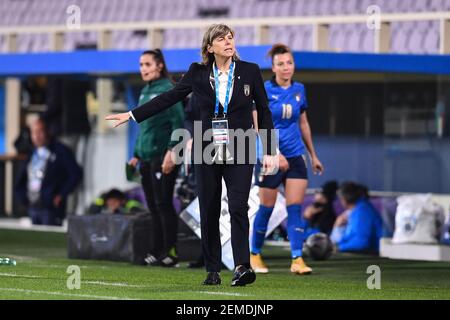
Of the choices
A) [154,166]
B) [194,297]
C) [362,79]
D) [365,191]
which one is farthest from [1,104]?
[194,297]

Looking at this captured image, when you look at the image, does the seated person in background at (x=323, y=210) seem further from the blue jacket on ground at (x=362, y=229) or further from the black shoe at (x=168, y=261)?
the black shoe at (x=168, y=261)

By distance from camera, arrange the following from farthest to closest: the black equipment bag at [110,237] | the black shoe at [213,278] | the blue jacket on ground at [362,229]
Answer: the blue jacket on ground at [362,229]
the black equipment bag at [110,237]
the black shoe at [213,278]

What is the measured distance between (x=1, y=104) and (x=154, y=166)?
13.6 meters

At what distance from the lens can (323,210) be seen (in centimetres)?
1773

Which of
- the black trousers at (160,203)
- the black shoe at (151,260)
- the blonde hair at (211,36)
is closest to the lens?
the blonde hair at (211,36)

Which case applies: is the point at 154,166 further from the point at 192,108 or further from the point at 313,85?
the point at 313,85

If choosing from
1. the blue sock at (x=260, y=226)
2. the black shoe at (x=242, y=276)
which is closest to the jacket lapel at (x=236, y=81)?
the black shoe at (x=242, y=276)

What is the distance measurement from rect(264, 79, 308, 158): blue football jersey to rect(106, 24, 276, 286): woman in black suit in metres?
1.87

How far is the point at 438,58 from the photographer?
16.8 metres

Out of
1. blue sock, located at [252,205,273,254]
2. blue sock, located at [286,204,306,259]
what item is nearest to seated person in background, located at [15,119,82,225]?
blue sock, located at [252,205,273,254]

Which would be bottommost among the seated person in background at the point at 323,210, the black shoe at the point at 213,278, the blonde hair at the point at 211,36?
the black shoe at the point at 213,278

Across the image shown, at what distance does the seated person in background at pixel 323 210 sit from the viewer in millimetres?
17641

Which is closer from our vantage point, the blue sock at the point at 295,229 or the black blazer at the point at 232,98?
the black blazer at the point at 232,98

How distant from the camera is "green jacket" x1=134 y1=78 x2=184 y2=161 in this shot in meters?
12.9
